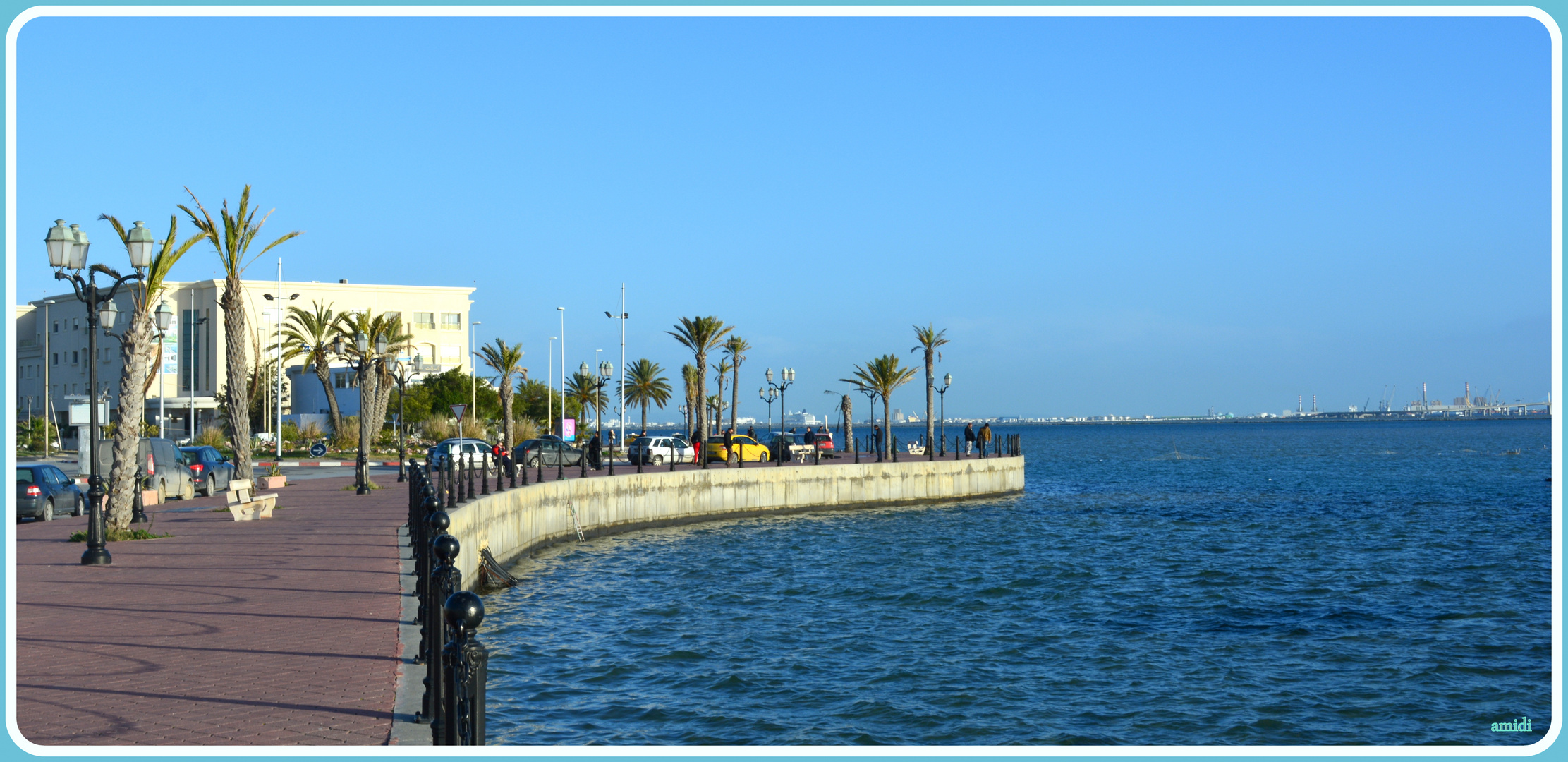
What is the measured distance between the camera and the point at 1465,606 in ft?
67.9

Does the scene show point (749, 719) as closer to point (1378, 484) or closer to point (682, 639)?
point (682, 639)

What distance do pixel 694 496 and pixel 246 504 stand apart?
16605 millimetres

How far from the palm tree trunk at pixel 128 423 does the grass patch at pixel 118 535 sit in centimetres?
19

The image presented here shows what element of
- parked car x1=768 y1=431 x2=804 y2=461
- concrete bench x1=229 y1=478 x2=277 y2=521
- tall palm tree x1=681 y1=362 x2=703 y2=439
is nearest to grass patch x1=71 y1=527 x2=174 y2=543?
concrete bench x1=229 y1=478 x2=277 y2=521

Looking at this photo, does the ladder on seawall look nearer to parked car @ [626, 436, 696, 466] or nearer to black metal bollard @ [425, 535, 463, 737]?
parked car @ [626, 436, 696, 466]

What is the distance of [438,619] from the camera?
8227 mm

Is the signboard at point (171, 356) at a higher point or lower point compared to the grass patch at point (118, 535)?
higher

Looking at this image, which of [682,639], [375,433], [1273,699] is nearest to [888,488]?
[375,433]

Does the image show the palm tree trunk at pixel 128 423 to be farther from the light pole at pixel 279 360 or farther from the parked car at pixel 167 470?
the light pole at pixel 279 360

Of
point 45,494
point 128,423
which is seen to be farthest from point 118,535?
point 45,494

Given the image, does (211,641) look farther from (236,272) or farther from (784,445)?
(784,445)

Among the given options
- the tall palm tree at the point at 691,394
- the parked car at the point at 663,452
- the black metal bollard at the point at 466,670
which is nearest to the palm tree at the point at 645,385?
the tall palm tree at the point at 691,394

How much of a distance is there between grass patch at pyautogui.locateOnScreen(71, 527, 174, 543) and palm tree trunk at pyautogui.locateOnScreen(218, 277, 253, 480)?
9.98 metres

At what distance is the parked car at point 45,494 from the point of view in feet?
74.8
